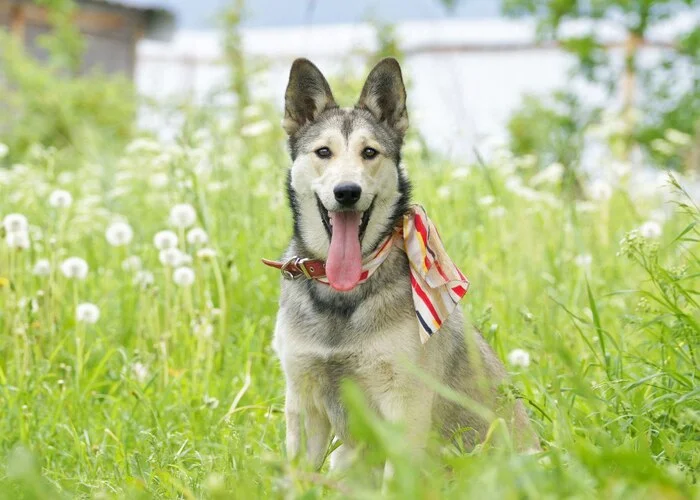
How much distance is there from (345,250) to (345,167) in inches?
A: 11.2

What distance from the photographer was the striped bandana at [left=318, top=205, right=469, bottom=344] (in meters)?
3.07

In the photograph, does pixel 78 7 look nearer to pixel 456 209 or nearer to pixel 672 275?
pixel 456 209

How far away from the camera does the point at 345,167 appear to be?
10.5ft

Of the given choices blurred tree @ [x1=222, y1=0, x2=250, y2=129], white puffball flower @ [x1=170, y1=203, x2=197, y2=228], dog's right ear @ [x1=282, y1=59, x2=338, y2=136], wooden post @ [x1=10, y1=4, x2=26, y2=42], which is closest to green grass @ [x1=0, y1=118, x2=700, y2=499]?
white puffball flower @ [x1=170, y1=203, x2=197, y2=228]

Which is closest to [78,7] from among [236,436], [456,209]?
[456,209]

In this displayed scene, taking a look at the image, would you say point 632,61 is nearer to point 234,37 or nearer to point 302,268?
point 234,37

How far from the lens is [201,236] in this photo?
4.51 metres

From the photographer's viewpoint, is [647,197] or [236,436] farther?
[647,197]

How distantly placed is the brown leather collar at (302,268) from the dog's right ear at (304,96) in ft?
1.76

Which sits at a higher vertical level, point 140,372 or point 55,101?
point 55,101

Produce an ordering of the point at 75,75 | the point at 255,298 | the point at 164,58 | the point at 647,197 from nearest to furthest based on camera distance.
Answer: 1. the point at 255,298
2. the point at 647,197
3. the point at 75,75
4. the point at 164,58

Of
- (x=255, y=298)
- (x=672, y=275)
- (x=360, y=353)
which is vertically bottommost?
(x=255, y=298)

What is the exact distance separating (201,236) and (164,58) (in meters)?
13.3

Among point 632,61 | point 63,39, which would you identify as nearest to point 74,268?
point 632,61
